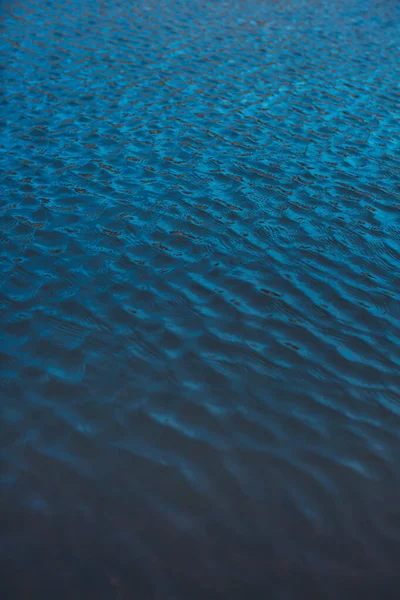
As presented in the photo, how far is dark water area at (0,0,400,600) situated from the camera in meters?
6.50

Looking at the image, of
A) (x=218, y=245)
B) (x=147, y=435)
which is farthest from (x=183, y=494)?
(x=218, y=245)

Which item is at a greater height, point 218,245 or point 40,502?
point 218,245

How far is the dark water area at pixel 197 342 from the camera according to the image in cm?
650

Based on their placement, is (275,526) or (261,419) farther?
(261,419)

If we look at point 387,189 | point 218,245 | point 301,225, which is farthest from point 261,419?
point 387,189

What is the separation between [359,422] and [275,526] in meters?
2.03

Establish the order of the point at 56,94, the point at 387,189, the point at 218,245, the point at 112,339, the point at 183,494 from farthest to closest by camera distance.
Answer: the point at 56,94 < the point at 387,189 < the point at 218,245 < the point at 112,339 < the point at 183,494

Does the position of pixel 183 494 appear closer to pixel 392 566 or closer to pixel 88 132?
pixel 392 566

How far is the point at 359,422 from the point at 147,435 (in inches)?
108

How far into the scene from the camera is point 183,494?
706 centimetres

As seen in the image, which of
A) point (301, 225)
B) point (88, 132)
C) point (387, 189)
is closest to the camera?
point (301, 225)

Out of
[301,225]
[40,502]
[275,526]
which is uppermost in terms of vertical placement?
[301,225]

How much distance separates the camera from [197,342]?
920 cm

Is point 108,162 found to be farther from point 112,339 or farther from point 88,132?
point 112,339
